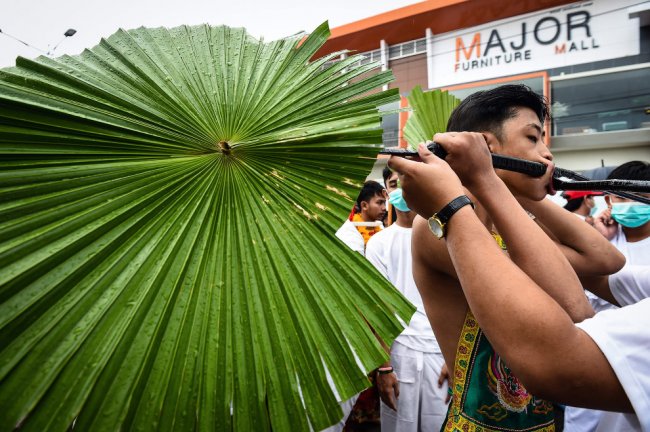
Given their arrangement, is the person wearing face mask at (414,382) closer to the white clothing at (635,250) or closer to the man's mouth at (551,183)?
the man's mouth at (551,183)

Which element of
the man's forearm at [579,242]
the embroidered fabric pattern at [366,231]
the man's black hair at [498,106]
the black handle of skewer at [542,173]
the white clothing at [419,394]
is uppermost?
the man's black hair at [498,106]

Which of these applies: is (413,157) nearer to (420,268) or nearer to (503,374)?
(420,268)

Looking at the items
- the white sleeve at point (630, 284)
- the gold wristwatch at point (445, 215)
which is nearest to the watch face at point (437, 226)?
the gold wristwatch at point (445, 215)

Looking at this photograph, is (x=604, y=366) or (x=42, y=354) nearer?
(x=42, y=354)

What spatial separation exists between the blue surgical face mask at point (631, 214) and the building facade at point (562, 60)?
29.3ft

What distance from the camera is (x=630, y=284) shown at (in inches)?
71.7

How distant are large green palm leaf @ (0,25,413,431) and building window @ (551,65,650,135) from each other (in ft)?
49.3

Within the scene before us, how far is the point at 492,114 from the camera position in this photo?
1.53 meters

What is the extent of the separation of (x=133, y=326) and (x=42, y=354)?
117mm

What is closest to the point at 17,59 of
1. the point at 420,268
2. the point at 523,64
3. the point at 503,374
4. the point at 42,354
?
the point at 42,354

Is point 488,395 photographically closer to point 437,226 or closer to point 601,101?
point 437,226

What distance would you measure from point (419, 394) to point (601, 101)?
14.4 meters

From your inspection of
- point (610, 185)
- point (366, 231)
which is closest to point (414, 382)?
point (610, 185)

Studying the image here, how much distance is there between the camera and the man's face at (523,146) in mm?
1378
